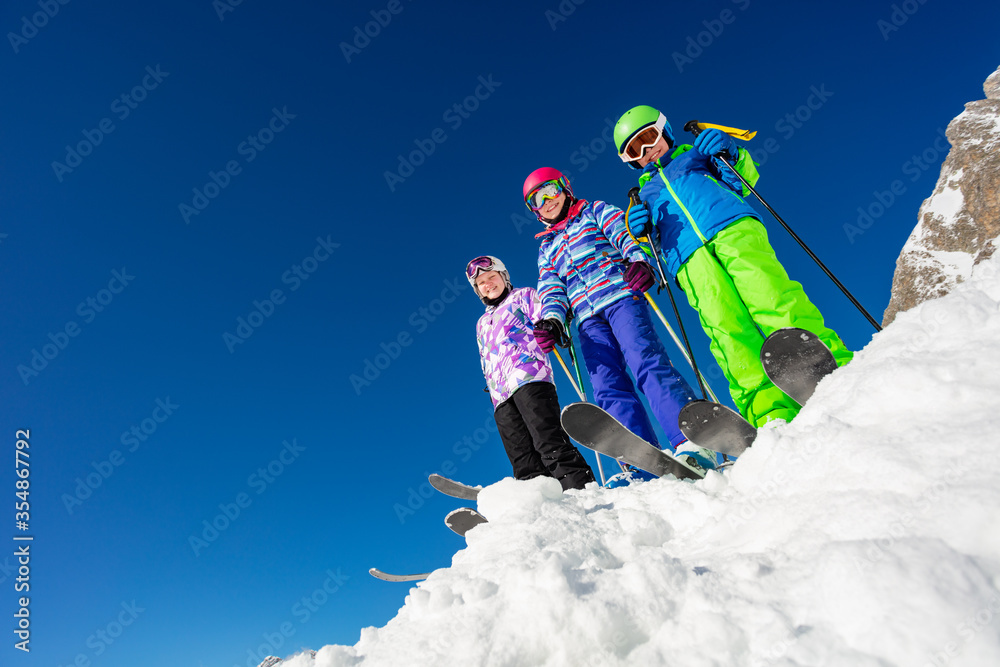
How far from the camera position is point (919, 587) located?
1.01m

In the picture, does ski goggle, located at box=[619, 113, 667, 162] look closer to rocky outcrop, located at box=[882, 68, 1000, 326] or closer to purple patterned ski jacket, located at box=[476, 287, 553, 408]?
purple patterned ski jacket, located at box=[476, 287, 553, 408]

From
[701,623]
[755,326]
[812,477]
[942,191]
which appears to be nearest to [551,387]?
[755,326]

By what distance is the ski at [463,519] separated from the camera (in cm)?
385

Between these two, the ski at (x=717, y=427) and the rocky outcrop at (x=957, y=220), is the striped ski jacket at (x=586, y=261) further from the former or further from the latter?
the rocky outcrop at (x=957, y=220)

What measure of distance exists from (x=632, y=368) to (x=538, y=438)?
1.14 m

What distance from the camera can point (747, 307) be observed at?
3674 mm

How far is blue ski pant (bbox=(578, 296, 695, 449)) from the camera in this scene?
394 cm

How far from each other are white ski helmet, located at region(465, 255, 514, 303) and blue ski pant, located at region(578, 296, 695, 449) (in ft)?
5.85

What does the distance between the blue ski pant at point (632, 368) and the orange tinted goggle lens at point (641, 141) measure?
5.39ft

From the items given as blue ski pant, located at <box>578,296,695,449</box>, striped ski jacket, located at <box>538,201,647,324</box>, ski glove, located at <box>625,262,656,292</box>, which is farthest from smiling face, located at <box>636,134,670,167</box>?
blue ski pant, located at <box>578,296,695,449</box>

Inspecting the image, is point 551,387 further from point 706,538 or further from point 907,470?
point 907,470

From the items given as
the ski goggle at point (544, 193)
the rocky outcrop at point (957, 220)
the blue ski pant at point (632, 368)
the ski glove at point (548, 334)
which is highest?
the rocky outcrop at point (957, 220)

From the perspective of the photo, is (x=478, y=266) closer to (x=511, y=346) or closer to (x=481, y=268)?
(x=481, y=268)

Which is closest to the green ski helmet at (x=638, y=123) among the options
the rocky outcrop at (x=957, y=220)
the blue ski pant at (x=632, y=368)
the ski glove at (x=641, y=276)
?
the ski glove at (x=641, y=276)
